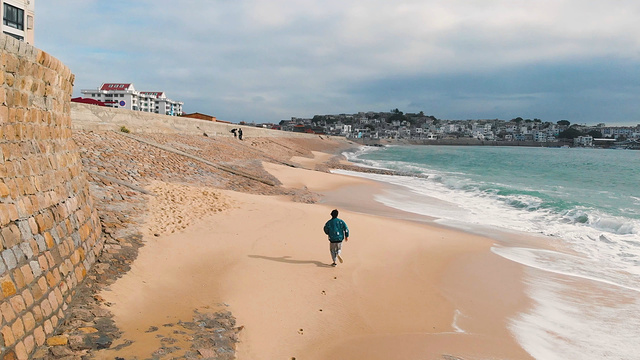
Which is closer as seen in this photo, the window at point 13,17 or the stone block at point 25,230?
the stone block at point 25,230

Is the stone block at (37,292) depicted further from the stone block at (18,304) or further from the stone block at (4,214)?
the stone block at (4,214)

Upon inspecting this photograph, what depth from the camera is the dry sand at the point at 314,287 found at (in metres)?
5.55

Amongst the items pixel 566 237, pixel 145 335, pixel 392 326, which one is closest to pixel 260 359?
pixel 145 335

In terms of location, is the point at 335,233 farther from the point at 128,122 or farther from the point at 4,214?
the point at 128,122

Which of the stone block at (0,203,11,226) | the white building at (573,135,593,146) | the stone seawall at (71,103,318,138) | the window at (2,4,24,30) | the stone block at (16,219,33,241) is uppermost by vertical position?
the window at (2,4,24,30)

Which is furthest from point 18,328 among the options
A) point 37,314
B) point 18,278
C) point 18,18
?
point 18,18

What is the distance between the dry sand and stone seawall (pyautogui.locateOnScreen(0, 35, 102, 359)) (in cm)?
82

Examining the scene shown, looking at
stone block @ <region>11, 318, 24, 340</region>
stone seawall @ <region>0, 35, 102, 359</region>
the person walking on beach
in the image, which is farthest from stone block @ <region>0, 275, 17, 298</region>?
the person walking on beach

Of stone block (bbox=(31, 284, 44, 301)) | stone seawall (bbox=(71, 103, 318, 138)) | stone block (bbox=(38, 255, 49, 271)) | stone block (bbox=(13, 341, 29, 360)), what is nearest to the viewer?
stone block (bbox=(13, 341, 29, 360))

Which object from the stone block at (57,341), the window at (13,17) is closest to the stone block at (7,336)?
the stone block at (57,341)

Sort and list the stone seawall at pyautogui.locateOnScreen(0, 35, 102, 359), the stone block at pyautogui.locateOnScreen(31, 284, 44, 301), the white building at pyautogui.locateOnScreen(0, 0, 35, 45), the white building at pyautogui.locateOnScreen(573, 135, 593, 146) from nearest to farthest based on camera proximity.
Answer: the stone seawall at pyautogui.locateOnScreen(0, 35, 102, 359)
the stone block at pyautogui.locateOnScreen(31, 284, 44, 301)
the white building at pyautogui.locateOnScreen(0, 0, 35, 45)
the white building at pyautogui.locateOnScreen(573, 135, 593, 146)

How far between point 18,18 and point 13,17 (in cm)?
50

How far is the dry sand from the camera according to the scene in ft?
18.2

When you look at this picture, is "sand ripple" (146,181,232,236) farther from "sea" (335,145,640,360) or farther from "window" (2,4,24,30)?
"window" (2,4,24,30)
